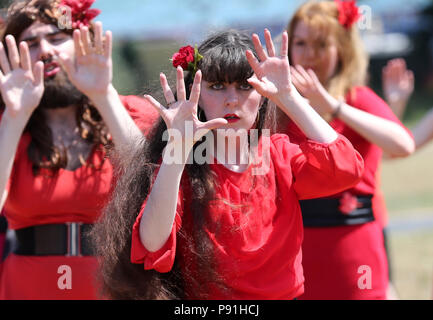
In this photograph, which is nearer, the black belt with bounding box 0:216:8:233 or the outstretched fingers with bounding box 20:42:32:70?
the outstretched fingers with bounding box 20:42:32:70

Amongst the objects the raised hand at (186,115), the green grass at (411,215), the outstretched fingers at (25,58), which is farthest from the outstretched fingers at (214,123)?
the green grass at (411,215)

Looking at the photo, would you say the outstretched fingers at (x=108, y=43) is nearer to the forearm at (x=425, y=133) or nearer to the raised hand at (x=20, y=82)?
the raised hand at (x=20, y=82)

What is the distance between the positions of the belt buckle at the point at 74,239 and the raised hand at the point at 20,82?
1.79 ft

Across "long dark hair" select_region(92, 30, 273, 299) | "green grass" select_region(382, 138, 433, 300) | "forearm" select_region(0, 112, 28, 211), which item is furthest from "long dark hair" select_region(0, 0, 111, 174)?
"green grass" select_region(382, 138, 433, 300)

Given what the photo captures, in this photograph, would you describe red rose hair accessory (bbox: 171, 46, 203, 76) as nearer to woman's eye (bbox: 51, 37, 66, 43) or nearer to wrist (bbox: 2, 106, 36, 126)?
wrist (bbox: 2, 106, 36, 126)

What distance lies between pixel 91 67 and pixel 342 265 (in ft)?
4.89

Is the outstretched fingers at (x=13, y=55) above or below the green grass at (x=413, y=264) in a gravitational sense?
above

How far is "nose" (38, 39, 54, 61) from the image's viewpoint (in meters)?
3.00

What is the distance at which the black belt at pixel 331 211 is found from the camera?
3152 mm

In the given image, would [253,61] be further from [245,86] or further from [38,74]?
[38,74]

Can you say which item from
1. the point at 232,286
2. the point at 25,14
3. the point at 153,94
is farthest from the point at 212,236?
the point at 25,14

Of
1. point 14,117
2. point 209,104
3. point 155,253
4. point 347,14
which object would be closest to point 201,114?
point 209,104

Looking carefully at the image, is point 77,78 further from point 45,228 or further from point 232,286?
point 232,286

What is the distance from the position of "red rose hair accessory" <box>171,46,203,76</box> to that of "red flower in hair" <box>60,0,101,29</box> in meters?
0.90
